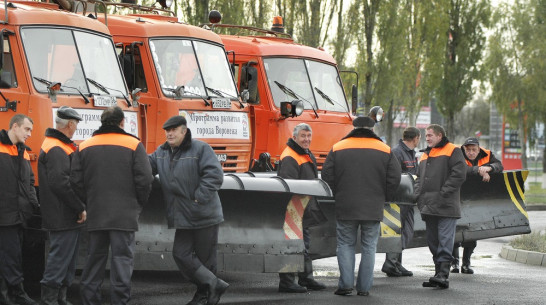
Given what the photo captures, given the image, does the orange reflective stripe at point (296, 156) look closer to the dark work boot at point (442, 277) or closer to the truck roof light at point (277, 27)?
the dark work boot at point (442, 277)

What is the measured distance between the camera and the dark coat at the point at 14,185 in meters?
9.48

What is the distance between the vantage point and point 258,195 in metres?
10.6

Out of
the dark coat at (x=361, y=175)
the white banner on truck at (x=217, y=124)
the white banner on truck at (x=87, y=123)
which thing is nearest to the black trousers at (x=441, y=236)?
the dark coat at (x=361, y=175)

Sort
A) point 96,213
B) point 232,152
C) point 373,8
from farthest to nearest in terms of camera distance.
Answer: point 373,8 < point 232,152 < point 96,213

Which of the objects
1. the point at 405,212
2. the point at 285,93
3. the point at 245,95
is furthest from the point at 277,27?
the point at 405,212

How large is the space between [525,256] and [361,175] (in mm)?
4954

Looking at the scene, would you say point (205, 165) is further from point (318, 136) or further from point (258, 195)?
point (318, 136)

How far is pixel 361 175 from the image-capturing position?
10.6m

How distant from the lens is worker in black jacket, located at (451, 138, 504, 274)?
13227 mm

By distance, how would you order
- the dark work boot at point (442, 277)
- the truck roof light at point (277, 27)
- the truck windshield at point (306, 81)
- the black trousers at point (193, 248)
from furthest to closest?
1. the truck roof light at point (277, 27)
2. the truck windshield at point (306, 81)
3. the dark work boot at point (442, 277)
4. the black trousers at point (193, 248)

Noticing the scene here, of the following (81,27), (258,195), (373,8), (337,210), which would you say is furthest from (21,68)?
(373,8)

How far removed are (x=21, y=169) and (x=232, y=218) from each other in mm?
2137

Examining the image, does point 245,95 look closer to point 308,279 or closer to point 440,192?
point 440,192

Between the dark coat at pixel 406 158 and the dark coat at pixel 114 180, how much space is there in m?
4.99
